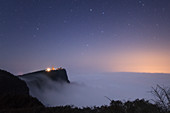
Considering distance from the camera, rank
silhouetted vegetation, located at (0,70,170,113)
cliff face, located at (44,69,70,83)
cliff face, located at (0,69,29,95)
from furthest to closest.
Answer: cliff face, located at (44,69,70,83) → cliff face, located at (0,69,29,95) → silhouetted vegetation, located at (0,70,170,113)

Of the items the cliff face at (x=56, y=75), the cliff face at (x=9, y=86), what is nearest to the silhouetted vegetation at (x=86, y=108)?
the cliff face at (x=9, y=86)

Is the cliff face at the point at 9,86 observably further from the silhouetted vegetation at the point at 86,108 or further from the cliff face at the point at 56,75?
the cliff face at the point at 56,75

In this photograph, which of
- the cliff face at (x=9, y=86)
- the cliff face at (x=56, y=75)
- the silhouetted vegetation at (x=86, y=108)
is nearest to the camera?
the silhouetted vegetation at (x=86, y=108)

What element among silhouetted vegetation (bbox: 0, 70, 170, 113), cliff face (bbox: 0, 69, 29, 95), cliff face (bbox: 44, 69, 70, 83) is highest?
silhouetted vegetation (bbox: 0, 70, 170, 113)

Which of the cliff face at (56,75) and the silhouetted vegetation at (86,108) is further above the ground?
the silhouetted vegetation at (86,108)

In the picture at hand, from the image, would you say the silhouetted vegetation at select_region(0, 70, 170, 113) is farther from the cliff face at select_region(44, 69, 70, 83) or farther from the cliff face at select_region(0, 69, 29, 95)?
the cliff face at select_region(44, 69, 70, 83)

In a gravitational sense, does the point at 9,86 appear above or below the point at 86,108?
below

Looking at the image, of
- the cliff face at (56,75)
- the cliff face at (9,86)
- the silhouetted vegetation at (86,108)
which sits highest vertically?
the silhouetted vegetation at (86,108)

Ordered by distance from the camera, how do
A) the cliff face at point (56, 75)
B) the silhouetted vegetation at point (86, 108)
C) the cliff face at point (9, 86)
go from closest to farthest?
the silhouetted vegetation at point (86, 108)
the cliff face at point (9, 86)
the cliff face at point (56, 75)

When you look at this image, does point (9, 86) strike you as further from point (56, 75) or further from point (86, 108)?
point (56, 75)

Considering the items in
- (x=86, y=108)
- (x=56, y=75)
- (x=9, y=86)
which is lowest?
(x=56, y=75)

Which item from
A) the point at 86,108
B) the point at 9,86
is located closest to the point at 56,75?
the point at 9,86

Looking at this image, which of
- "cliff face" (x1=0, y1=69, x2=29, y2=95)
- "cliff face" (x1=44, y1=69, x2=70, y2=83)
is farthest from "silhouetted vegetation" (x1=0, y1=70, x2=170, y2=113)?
"cliff face" (x1=44, y1=69, x2=70, y2=83)

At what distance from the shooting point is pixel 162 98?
248 centimetres
